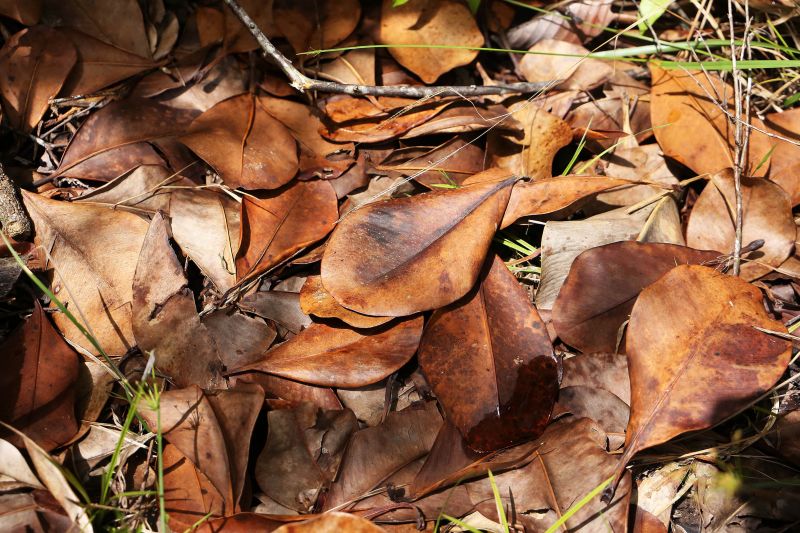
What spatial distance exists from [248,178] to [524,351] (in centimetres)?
71

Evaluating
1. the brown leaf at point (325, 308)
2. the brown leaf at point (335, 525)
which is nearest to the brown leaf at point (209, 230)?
the brown leaf at point (325, 308)

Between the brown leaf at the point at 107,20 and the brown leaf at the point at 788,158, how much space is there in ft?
5.02

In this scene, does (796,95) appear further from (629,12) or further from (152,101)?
(152,101)

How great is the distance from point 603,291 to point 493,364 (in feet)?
0.93

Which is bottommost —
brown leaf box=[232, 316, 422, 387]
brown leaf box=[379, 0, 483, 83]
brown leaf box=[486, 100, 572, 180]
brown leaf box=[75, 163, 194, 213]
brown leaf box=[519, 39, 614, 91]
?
brown leaf box=[232, 316, 422, 387]

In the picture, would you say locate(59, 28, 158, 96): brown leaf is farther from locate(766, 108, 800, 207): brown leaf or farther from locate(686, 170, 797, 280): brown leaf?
locate(766, 108, 800, 207): brown leaf

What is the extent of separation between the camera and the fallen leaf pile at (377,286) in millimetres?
1192

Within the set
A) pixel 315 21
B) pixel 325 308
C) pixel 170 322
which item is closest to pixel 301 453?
pixel 325 308

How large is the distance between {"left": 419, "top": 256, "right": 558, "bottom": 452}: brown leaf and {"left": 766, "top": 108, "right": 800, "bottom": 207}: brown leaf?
2.29 ft

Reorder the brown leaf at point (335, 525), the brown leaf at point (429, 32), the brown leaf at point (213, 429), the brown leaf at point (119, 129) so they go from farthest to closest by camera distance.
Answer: the brown leaf at point (429, 32) < the brown leaf at point (119, 129) < the brown leaf at point (213, 429) < the brown leaf at point (335, 525)

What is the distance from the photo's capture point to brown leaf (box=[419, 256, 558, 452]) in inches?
47.4

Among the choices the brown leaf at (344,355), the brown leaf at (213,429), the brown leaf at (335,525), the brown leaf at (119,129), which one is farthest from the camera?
the brown leaf at (119,129)

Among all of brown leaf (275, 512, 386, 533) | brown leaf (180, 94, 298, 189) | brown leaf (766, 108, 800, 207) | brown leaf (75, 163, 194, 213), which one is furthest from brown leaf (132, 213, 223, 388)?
brown leaf (766, 108, 800, 207)

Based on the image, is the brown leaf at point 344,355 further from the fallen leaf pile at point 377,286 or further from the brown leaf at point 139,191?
the brown leaf at point 139,191
